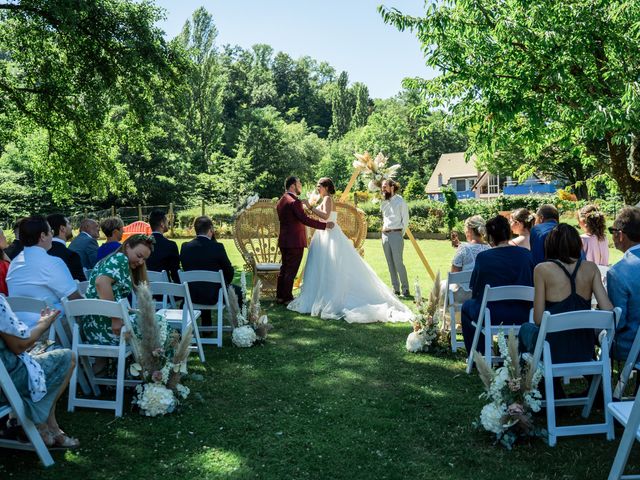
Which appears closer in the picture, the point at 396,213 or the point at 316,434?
the point at 316,434

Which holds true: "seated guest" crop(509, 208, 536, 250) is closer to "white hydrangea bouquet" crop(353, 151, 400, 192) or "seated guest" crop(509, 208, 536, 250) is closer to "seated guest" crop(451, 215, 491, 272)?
"seated guest" crop(451, 215, 491, 272)

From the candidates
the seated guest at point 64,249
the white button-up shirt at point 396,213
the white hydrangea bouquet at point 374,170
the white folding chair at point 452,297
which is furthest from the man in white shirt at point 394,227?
the seated guest at point 64,249

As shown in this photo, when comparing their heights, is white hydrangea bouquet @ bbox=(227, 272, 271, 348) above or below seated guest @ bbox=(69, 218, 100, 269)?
below

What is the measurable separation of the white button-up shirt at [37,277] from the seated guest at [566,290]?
3975 millimetres

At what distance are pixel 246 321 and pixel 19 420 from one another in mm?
3561

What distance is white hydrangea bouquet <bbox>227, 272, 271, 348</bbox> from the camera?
6805mm

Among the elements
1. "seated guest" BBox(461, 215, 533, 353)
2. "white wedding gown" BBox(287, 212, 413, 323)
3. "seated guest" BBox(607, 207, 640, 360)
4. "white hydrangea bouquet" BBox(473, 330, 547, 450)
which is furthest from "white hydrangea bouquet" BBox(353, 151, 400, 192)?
"white hydrangea bouquet" BBox(473, 330, 547, 450)

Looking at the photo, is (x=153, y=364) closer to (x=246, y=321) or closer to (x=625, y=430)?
(x=246, y=321)

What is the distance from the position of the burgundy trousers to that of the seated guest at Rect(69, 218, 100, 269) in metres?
3.17

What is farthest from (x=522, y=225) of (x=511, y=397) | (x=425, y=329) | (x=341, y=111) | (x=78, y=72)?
(x=341, y=111)

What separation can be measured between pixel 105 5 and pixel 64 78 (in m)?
2.39

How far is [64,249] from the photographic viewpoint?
6496mm

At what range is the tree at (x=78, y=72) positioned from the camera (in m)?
14.3

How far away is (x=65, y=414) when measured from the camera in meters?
4.71
